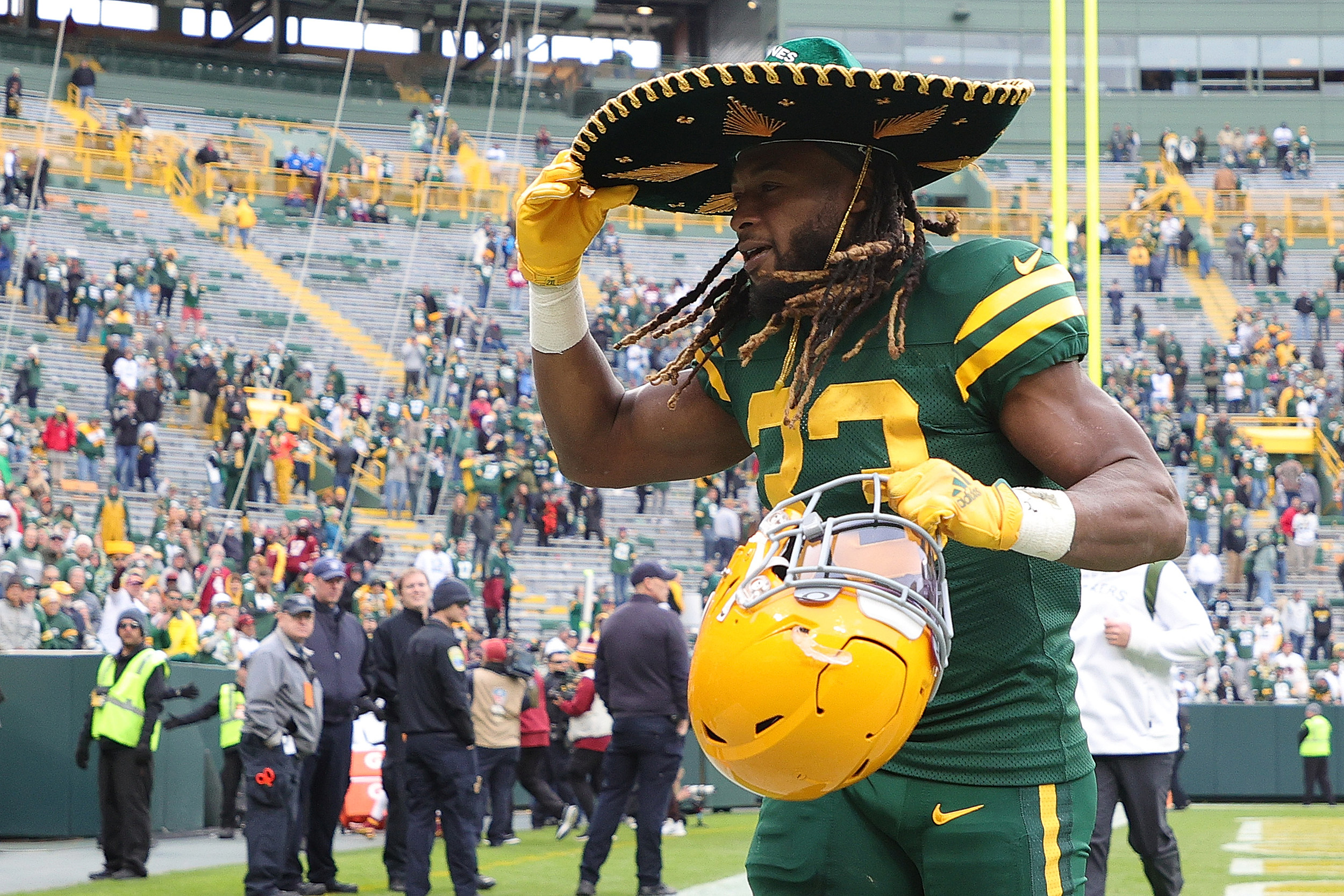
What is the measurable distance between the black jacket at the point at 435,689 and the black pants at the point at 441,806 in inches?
2.5

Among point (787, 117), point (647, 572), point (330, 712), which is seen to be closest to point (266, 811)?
point (330, 712)

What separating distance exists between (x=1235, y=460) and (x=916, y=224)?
24.9 metres

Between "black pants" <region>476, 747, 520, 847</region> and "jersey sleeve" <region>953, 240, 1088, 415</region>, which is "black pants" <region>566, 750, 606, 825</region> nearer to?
"black pants" <region>476, 747, 520, 847</region>

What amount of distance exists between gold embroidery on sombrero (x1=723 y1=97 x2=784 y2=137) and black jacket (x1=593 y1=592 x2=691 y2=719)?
653 centimetres

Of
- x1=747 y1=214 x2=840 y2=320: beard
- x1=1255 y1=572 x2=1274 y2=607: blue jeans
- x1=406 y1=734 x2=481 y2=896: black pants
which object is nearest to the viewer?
x1=747 y1=214 x2=840 y2=320: beard

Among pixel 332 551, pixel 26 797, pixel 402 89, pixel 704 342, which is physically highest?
pixel 402 89

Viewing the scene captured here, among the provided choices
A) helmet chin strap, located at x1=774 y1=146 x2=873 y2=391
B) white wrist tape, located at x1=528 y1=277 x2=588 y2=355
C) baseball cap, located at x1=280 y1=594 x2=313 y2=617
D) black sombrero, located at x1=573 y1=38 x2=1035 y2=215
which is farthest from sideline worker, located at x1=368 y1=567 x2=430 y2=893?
helmet chin strap, located at x1=774 y1=146 x2=873 y2=391

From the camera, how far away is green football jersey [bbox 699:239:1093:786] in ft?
7.72

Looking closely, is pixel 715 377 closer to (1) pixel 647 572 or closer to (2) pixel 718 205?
(2) pixel 718 205

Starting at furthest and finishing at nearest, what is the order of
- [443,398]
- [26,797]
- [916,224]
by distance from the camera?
[443,398] → [26,797] → [916,224]

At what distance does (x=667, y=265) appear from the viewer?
33125 millimetres

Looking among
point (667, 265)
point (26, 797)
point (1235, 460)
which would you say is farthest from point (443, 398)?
point (26, 797)

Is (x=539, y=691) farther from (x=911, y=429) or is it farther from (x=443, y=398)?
(x=443, y=398)

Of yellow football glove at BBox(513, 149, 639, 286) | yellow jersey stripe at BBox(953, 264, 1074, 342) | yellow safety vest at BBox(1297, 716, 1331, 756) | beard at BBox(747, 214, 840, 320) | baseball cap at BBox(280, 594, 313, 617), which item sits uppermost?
yellow football glove at BBox(513, 149, 639, 286)
